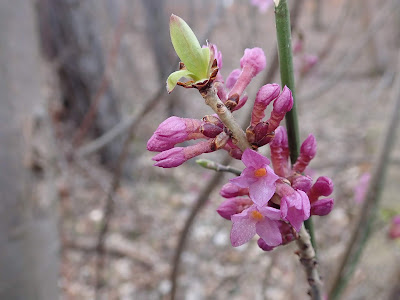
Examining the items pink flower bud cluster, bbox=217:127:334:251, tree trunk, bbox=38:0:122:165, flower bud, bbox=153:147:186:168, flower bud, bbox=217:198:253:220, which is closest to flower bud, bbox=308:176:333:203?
pink flower bud cluster, bbox=217:127:334:251

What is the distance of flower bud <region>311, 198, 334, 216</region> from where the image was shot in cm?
57

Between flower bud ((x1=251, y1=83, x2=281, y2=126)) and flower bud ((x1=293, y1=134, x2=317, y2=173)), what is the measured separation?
94 mm

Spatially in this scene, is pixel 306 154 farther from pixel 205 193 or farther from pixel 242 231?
pixel 205 193

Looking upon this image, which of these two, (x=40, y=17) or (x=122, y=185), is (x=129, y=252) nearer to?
(x=122, y=185)

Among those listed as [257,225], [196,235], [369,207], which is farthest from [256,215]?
[196,235]

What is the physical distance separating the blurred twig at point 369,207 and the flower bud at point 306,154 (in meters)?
0.79

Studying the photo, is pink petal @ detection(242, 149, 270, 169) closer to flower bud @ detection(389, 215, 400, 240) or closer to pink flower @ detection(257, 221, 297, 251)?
pink flower @ detection(257, 221, 297, 251)

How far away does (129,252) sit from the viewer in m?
3.94

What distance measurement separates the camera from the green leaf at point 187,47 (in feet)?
1.45

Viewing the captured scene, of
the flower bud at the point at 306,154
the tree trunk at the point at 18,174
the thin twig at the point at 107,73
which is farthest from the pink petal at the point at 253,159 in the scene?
the thin twig at the point at 107,73

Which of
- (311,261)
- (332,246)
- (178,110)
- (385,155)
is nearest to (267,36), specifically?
(178,110)

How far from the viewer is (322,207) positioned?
0.58 m

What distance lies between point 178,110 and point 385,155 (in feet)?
15.7

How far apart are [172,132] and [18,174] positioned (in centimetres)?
143
